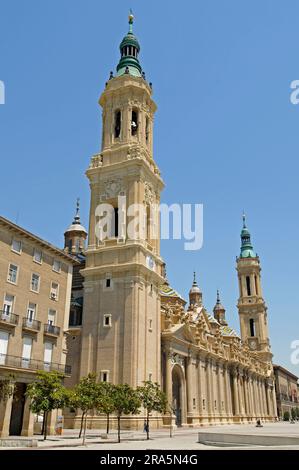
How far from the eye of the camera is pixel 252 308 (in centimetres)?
10975

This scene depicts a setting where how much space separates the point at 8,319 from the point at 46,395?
21.7 ft

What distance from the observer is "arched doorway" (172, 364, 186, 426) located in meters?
54.8

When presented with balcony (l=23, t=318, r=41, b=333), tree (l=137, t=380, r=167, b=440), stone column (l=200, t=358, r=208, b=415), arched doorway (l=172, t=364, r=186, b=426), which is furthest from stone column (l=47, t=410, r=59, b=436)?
stone column (l=200, t=358, r=208, b=415)

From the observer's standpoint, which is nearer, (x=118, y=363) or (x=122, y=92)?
(x=118, y=363)

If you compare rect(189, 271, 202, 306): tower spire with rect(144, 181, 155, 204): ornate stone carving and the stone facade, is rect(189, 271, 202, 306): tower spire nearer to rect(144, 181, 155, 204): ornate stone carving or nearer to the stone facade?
rect(144, 181, 155, 204): ornate stone carving

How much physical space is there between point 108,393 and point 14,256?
11525 millimetres

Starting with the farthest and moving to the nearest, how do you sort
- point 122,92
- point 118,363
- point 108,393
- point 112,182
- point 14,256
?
1. point 122,92
2. point 112,182
3. point 118,363
4. point 14,256
5. point 108,393

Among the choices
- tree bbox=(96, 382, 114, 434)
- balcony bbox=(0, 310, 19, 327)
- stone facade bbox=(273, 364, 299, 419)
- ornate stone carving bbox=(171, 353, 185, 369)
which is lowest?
tree bbox=(96, 382, 114, 434)

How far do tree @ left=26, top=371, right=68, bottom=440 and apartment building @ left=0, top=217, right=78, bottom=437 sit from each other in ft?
8.64

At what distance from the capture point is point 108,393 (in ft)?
104

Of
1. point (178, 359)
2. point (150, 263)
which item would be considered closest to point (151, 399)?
point (150, 263)

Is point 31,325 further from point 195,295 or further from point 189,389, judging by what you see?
point 195,295
